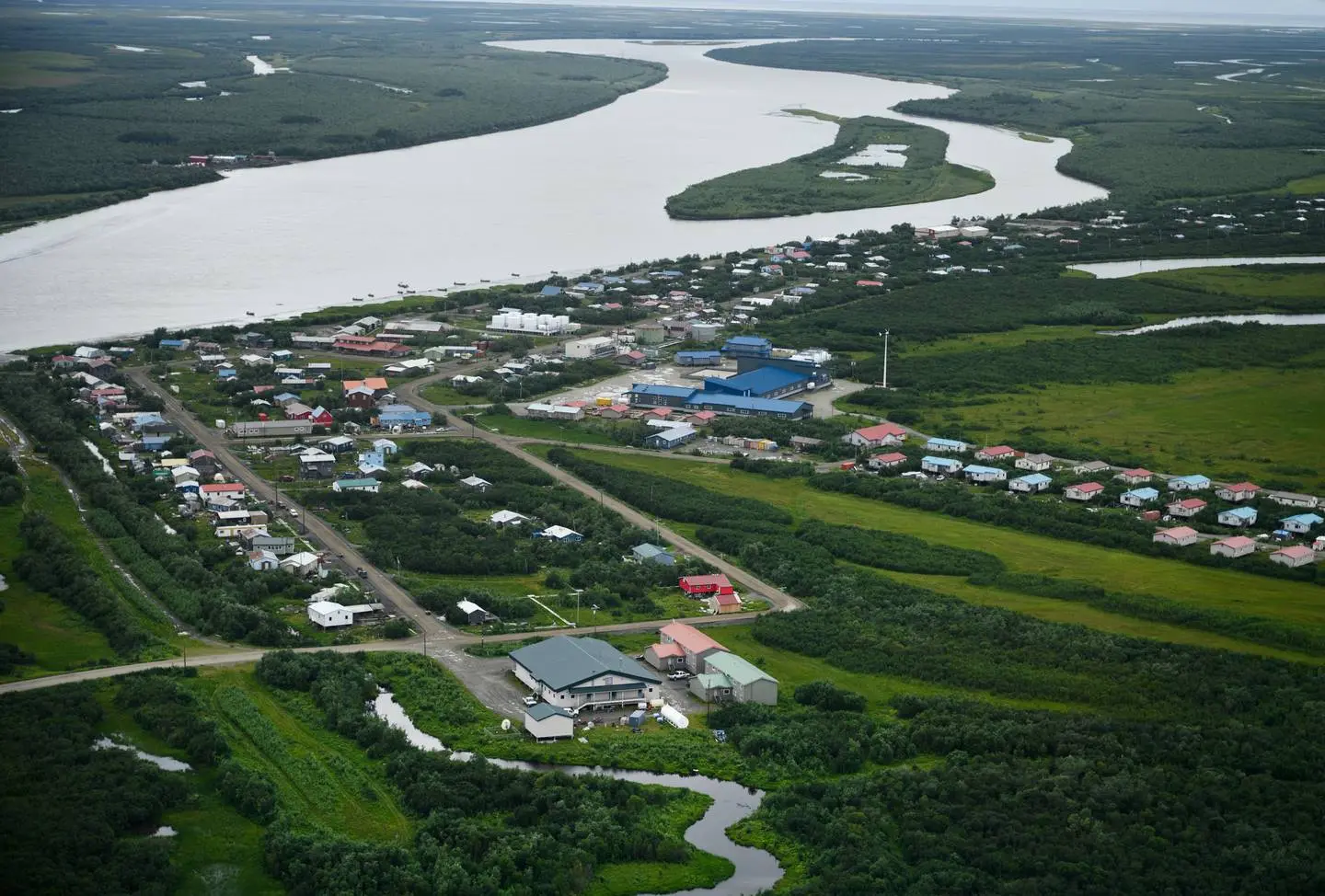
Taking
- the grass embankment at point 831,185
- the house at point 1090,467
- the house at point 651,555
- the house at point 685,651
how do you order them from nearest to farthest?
the house at point 685,651 → the house at point 651,555 → the house at point 1090,467 → the grass embankment at point 831,185

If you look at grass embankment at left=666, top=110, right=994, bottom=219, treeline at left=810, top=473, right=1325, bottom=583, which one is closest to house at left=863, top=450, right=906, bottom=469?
treeline at left=810, top=473, right=1325, bottom=583

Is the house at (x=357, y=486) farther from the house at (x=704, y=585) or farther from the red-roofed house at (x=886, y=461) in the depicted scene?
the red-roofed house at (x=886, y=461)

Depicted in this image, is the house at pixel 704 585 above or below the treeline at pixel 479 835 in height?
below

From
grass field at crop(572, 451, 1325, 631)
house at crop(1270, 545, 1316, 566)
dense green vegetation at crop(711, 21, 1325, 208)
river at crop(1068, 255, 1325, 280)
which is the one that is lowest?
river at crop(1068, 255, 1325, 280)

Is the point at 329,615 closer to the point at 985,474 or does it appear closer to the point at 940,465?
the point at 940,465

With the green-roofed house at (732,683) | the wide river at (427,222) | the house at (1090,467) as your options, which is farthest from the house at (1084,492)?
the wide river at (427,222)

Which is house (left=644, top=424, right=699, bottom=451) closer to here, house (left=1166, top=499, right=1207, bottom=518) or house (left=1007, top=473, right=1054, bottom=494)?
house (left=1007, top=473, right=1054, bottom=494)

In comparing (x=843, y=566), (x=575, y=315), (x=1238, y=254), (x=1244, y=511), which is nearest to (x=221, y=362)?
(x=575, y=315)
